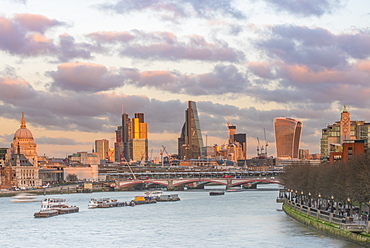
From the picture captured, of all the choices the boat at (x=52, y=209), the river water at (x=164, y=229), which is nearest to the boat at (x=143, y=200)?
the boat at (x=52, y=209)

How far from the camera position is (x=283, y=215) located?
97500 millimetres

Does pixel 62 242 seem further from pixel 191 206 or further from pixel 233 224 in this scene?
pixel 191 206

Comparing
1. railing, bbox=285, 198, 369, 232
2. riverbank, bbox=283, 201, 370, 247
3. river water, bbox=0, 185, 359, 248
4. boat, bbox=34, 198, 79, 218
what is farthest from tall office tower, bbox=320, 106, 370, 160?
riverbank, bbox=283, 201, 370, 247

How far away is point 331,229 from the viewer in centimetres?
6688

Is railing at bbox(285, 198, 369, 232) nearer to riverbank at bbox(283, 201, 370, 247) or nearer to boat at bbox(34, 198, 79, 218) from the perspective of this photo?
riverbank at bbox(283, 201, 370, 247)

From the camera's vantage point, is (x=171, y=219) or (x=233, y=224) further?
(x=171, y=219)

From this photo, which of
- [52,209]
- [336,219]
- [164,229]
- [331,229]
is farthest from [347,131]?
[331,229]

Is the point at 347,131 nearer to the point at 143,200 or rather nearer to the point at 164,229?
the point at 143,200

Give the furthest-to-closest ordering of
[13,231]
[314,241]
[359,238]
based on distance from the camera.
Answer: [13,231], [314,241], [359,238]

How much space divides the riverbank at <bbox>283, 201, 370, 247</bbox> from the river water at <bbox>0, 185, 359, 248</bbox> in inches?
21.4

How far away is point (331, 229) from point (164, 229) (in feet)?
72.8

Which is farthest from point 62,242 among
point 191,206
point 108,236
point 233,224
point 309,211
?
point 191,206

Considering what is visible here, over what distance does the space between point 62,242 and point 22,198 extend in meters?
84.4

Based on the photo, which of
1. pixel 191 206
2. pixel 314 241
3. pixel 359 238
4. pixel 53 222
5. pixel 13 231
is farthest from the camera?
pixel 191 206
